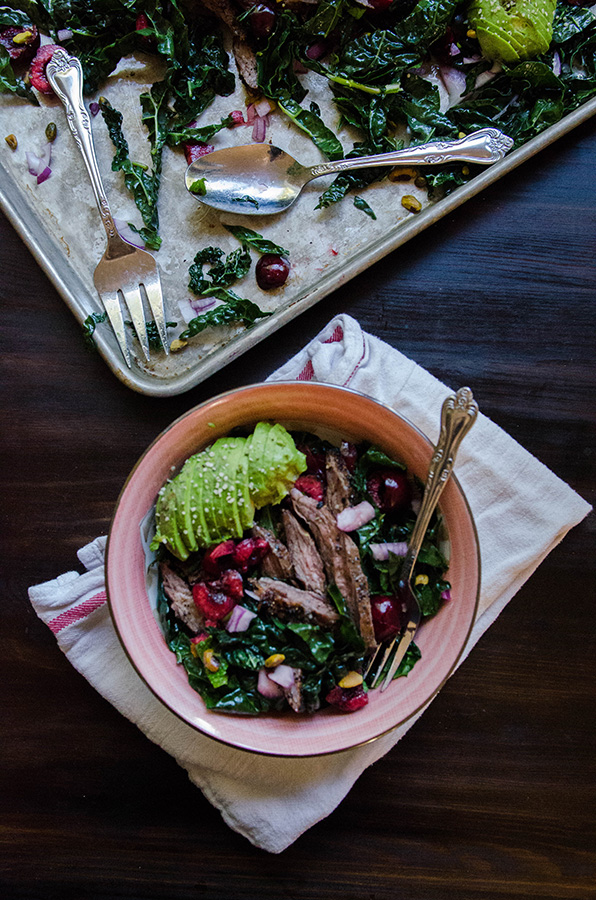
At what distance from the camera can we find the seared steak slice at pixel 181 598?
6.79ft

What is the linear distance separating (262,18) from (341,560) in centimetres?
206

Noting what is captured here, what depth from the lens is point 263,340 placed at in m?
2.46

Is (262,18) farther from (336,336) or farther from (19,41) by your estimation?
(336,336)

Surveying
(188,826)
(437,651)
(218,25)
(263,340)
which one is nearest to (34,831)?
(188,826)

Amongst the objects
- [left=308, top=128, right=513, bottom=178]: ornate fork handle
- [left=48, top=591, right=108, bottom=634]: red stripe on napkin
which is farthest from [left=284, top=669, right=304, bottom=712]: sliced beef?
[left=308, top=128, right=513, bottom=178]: ornate fork handle

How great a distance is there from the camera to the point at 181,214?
2.52 meters

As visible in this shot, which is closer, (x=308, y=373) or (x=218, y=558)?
(x=218, y=558)

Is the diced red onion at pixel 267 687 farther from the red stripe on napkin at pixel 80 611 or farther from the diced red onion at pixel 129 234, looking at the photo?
the diced red onion at pixel 129 234

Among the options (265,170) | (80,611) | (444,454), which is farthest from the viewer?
(265,170)

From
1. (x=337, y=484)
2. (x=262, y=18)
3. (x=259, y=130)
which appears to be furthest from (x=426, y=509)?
(x=262, y=18)

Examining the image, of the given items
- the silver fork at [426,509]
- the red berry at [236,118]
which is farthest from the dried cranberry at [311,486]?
the red berry at [236,118]

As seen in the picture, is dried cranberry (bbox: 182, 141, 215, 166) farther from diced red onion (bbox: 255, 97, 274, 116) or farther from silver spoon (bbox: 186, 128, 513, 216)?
diced red onion (bbox: 255, 97, 274, 116)

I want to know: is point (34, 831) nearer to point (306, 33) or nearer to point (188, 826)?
point (188, 826)

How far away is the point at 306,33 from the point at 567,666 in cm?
265
